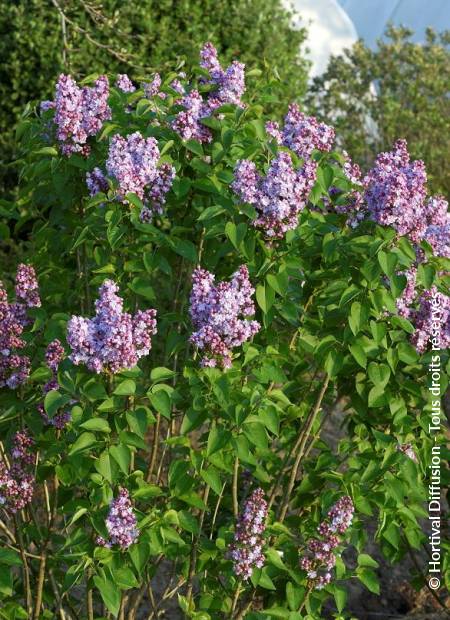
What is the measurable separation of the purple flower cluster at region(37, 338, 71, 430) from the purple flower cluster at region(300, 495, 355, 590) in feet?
2.96

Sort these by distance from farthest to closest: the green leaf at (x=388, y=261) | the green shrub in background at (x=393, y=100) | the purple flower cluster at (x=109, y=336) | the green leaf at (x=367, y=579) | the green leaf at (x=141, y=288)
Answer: the green shrub in background at (x=393, y=100)
the green leaf at (x=367, y=579)
the green leaf at (x=141, y=288)
the green leaf at (x=388, y=261)
the purple flower cluster at (x=109, y=336)

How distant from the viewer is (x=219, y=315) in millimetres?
3002

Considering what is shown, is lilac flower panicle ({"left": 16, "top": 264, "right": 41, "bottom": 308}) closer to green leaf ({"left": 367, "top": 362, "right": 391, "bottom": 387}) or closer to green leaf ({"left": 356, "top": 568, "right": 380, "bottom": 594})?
green leaf ({"left": 367, "top": 362, "right": 391, "bottom": 387})

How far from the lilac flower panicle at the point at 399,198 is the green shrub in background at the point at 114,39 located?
4785 mm

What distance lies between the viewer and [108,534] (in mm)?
3074

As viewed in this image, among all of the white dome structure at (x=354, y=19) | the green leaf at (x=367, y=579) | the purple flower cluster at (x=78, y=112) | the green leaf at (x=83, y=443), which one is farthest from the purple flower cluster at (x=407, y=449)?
the white dome structure at (x=354, y=19)

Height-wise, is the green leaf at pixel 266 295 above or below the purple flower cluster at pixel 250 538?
above

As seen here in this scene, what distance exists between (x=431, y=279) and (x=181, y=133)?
3.17ft

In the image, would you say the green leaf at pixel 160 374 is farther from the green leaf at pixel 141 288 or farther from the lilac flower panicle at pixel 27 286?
the lilac flower panicle at pixel 27 286

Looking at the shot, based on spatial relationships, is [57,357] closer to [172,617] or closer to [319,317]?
[319,317]

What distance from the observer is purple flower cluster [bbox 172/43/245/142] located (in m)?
3.48

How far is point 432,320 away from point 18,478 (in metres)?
1.49

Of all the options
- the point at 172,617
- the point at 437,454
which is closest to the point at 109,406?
the point at 437,454

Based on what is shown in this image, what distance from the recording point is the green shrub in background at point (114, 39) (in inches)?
320
